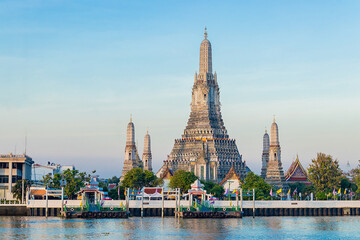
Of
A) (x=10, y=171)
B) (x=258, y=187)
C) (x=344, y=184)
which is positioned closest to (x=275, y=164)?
(x=344, y=184)

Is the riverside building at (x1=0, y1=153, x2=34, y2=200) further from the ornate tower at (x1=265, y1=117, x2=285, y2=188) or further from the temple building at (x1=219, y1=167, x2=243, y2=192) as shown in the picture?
the ornate tower at (x1=265, y1=117, x2=285, y2=188)

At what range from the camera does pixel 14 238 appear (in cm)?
8494

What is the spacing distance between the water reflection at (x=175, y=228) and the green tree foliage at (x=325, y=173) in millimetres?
37950

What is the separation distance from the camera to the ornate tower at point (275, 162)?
192 metres

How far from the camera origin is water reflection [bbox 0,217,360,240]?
89919 millimetres

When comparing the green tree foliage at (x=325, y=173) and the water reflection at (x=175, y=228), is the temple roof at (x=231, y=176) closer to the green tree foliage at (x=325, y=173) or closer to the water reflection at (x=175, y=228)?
the green tree foliage at (x=325, y=173)

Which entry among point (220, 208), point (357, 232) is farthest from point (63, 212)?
point (357, 232)

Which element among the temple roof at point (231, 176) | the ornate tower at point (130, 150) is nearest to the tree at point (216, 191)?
the temple roof at point (231, 176)

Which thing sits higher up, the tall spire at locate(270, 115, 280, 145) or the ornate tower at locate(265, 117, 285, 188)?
the tall spire at locate(270, 115, 280, 145)

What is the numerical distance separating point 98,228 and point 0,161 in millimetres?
53934

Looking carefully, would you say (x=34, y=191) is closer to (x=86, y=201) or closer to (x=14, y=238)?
(x=86, y=201)

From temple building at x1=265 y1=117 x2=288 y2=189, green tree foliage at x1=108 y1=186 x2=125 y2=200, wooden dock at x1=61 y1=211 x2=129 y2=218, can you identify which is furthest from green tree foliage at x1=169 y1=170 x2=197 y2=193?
wooden dock at x1=61 y1=211 x2=129 y2=218

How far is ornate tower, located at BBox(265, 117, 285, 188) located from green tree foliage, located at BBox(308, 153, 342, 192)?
32832 millimetres

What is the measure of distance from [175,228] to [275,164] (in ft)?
321
